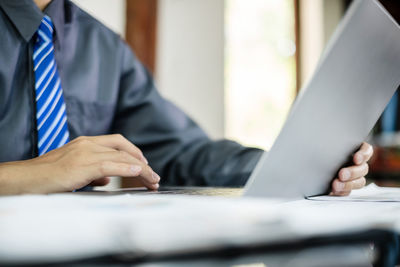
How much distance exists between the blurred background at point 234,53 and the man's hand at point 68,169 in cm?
107

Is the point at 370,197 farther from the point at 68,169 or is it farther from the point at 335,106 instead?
the point at 68,169

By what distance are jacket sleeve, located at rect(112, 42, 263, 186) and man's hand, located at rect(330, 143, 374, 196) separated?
0.92 feet

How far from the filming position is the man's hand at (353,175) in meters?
0.58

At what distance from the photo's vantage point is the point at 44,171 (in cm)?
52

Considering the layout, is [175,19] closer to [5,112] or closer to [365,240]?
[5,112]

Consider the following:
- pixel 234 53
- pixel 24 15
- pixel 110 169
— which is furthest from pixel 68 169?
pixel 234 53

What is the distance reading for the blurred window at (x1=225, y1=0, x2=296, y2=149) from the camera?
258 centimetres

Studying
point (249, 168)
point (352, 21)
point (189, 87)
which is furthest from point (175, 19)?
point (352, 21)

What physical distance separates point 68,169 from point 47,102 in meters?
0.28

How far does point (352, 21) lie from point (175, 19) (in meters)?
1.73

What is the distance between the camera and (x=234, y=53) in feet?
8.50

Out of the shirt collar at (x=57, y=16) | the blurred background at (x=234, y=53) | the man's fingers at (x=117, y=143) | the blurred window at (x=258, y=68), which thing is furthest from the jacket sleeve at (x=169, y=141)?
the blurred window at (x=258, y=68)

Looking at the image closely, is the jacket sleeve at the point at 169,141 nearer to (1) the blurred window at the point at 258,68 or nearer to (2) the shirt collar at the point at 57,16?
(2) the shirt collar at the point at 57,16

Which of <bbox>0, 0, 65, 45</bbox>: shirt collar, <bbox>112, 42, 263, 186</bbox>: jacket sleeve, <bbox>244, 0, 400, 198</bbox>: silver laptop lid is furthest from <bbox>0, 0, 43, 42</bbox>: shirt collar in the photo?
<bbox>244, 0, 400, 198</bbox>: silver laptop lid
